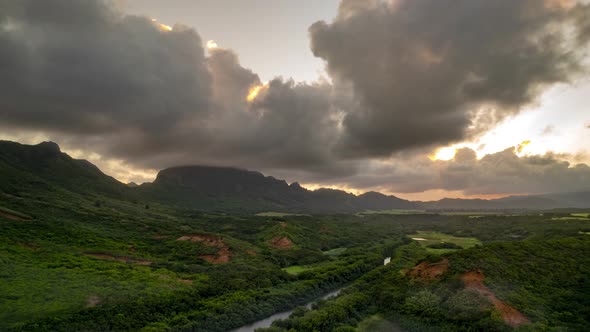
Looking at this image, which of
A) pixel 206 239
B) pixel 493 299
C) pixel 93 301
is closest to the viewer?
pixel 493 299

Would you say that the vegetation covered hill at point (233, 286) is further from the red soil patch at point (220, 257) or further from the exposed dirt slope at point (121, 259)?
the exposed dirt slope at point (121, 259)

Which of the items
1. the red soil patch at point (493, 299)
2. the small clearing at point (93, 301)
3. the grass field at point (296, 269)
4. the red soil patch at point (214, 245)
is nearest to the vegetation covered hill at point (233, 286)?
the small clearing at point (93, 301)

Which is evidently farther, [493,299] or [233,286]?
[233,286]

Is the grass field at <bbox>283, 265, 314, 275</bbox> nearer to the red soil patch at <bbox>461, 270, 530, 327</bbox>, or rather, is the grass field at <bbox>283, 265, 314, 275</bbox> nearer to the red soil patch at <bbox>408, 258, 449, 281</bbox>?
the red soil patch at <bbox>408, 258, 449, 281</bbox>

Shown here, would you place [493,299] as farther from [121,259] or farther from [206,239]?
[206,239]

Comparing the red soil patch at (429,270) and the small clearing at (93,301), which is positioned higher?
the red soil patch at (429,270)

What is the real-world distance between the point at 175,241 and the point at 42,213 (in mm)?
47894

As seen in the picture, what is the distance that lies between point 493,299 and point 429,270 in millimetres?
16803

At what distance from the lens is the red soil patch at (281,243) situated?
5153 inches

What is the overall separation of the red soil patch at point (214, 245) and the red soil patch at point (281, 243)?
32.1 metres

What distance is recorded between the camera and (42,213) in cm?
10306

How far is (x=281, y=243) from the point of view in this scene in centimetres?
13388

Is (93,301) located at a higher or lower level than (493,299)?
lower

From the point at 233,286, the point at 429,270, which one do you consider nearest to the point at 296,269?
the point at 233,286
